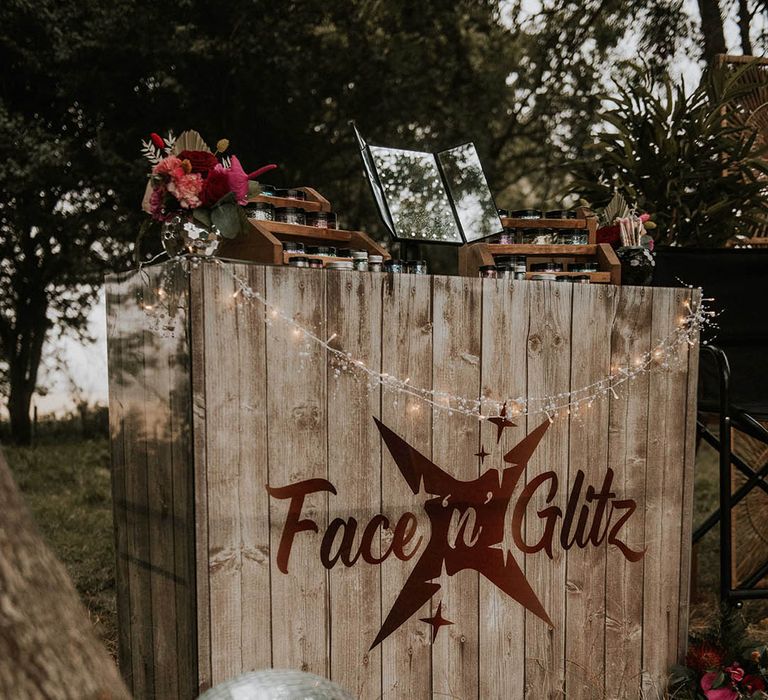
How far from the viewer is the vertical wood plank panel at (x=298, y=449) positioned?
197 centimetres

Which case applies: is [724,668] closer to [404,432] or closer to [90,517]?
[404,432]

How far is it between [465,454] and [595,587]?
2.12 ft

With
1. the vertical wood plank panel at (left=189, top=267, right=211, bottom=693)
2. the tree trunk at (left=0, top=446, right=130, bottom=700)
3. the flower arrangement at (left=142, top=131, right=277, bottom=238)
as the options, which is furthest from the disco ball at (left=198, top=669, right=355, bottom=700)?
the flower arrangement at (left=142, top=131, right=277, bottom=238)

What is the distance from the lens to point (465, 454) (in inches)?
87.4

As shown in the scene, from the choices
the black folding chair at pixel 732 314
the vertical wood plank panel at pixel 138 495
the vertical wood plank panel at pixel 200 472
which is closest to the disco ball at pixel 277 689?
the vertical wood plank panel at pixel 200 472

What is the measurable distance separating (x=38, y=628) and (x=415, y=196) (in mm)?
1751

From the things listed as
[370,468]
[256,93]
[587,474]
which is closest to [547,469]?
[587,474]

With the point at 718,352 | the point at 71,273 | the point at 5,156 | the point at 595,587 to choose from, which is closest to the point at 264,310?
the point at 595,587

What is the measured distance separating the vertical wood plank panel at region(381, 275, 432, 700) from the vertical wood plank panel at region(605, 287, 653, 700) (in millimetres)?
656

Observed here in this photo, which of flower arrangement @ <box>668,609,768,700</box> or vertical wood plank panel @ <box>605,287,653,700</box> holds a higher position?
vertical wood plank panel @ <box>605,287,653,700</box>

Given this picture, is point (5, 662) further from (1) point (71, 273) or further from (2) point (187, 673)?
(1) point (71, 273)

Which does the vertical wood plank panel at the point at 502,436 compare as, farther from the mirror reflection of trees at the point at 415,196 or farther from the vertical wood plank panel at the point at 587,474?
the mirror reflection of trees at the point at 415,196

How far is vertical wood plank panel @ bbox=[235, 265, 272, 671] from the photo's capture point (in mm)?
1926

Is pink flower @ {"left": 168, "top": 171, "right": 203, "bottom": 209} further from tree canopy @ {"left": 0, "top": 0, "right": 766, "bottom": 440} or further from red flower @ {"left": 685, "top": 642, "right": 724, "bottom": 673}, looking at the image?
tree canopy @ {"left": 0, "top": 0, "right": 766, "bottom": 440}
